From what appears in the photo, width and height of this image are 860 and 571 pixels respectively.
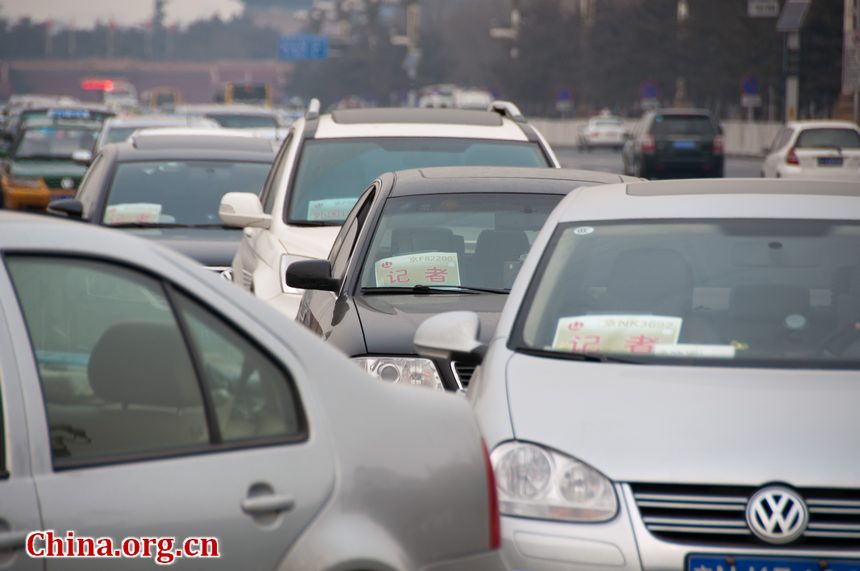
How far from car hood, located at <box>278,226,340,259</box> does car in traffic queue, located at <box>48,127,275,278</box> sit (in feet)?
6.22

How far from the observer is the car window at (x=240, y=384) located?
370 centimetres

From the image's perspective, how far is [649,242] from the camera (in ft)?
19.2

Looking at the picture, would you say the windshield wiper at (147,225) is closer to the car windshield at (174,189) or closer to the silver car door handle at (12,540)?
the car windshield at (174,189)

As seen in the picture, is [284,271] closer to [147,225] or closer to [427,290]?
[427,290]

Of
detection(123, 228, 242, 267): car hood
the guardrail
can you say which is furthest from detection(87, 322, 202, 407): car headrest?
the guardrail

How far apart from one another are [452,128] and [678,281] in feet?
15.8

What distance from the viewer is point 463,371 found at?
6.64m

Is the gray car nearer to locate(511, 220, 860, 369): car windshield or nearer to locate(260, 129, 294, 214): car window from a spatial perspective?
locate(511, 220, 860, 369): car windshield

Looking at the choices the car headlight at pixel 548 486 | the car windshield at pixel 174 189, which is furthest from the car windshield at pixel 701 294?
the car windshield at pixel 174 189

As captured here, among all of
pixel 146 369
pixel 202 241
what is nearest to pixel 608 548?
pixel 146 369

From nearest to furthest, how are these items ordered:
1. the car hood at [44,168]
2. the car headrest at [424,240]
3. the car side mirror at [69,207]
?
the car headrest at [424,240]
the car side mirror at [69,207]
the car hood at [44,168]

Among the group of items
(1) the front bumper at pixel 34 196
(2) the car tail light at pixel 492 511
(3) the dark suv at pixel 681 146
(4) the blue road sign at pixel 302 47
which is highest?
(2) the car tail light at pixel 492 511

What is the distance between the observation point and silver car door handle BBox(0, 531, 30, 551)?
3369 mm

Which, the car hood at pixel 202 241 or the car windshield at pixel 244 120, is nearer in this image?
the car hood at pixel 202 241
